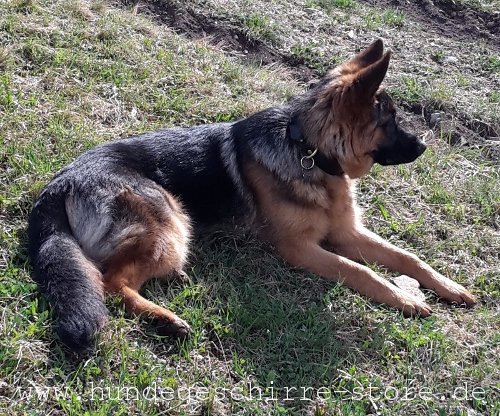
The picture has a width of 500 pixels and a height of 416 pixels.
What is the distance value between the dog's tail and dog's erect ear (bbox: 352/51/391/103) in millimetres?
2142

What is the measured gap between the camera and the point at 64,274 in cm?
346

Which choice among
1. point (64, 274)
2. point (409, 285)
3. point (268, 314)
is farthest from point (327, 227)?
point (64, 274)

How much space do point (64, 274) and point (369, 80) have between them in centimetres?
235

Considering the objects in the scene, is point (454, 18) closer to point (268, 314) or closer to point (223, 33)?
point (223, 33)

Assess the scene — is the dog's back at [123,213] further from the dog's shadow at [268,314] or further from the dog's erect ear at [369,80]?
the dog's erect ear at [369,80]

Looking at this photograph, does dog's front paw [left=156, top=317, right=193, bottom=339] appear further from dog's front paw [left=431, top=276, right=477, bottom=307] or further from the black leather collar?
dog's front paw [left=431, top=276, right=477, bottom=307]

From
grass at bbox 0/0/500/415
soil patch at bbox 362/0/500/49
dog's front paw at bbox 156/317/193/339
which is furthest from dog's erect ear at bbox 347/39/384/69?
soil patch at bbox 362/0/500/49

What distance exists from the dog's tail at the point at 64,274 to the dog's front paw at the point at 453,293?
243 cm

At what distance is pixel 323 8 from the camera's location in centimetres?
874

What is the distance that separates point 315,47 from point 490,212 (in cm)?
336

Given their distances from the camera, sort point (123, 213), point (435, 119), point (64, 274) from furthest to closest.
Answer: point (435, 119) < point (123, 213) < point (64, 274)

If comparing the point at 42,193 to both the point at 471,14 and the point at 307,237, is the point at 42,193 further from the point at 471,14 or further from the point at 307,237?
the point at 471,14

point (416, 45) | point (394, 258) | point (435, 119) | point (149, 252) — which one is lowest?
point (149, 252)

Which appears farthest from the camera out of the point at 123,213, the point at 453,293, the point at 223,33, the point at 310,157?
the point at 223,33
